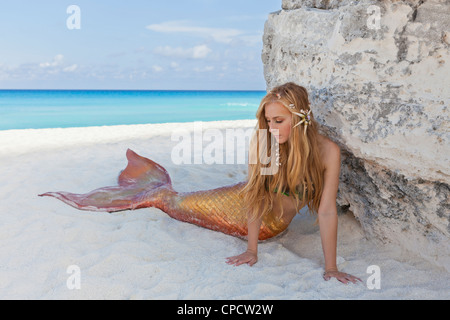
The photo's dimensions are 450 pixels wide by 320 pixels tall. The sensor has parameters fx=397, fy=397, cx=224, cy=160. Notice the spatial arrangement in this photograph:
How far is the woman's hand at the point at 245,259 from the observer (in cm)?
238

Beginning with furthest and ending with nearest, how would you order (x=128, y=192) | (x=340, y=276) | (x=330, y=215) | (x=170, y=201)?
(x=128, y=192)
(x=170, y=201)
(x=330, y=215)
(x=340, y=276)

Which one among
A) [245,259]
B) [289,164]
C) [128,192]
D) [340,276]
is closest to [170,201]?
[128,192]

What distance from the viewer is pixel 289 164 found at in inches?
95.4

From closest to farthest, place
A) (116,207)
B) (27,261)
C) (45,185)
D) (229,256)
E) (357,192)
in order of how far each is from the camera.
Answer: (27,261) → (229,256) → (357,192) → (116,207) → (45,185)

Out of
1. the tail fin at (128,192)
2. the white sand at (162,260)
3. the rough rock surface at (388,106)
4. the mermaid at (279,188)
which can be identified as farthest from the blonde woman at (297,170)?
the tail fin at (128,192)

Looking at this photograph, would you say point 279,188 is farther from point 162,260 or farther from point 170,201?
point 170,201

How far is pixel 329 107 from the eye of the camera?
2.61 metres

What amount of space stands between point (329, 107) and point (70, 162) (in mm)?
3268

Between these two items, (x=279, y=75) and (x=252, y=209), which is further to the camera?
(x=279, y=75)

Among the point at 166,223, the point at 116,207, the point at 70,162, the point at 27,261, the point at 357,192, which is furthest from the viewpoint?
the point at 70,162

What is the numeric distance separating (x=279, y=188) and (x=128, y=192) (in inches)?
56.5

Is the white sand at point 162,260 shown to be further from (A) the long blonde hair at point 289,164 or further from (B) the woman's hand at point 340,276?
(A) the long blonde hair at point 289,164
